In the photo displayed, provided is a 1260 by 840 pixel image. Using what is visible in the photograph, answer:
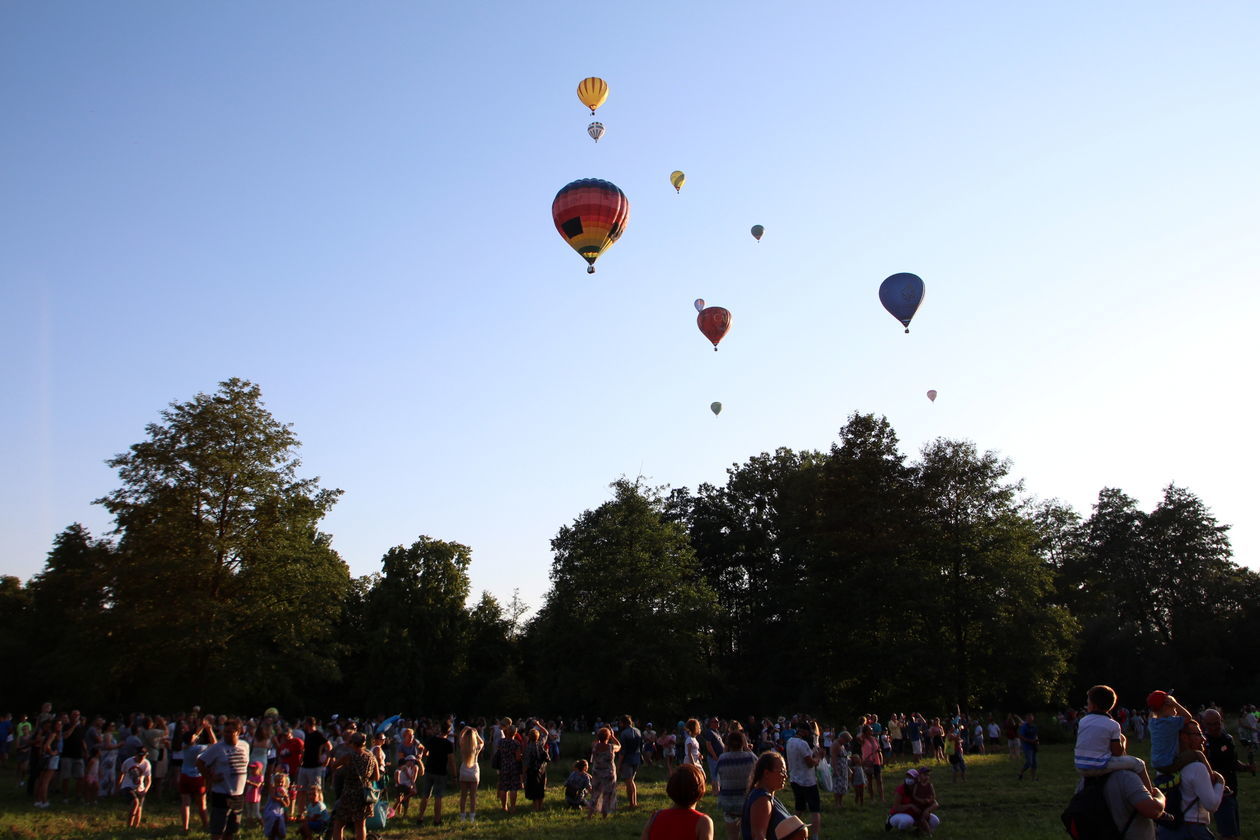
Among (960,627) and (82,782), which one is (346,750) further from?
(960,627)

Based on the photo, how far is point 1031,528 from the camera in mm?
41125

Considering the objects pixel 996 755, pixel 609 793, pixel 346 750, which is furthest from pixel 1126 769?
pixel 996 755

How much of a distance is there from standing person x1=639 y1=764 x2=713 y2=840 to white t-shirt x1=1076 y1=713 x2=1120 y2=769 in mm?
2528

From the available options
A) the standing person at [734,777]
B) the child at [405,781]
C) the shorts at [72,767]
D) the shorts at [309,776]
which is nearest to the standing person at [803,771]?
the standing person at [734,777]

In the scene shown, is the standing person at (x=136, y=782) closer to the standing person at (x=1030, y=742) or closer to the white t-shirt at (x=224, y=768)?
the white t-shirt at (x=224, y=768)

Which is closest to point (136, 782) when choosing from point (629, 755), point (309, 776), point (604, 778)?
point (309, 776)

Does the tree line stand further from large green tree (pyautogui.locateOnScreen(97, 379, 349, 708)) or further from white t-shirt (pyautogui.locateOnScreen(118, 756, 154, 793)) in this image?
white t-shirt (pyautogui.locateOnScreen(118, 756, 154, 793))

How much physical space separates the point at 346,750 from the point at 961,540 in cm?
3398

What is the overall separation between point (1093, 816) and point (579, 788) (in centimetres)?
1181

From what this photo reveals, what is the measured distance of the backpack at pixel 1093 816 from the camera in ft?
18.5

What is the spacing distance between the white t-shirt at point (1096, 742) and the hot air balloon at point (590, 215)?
23941 millimetres

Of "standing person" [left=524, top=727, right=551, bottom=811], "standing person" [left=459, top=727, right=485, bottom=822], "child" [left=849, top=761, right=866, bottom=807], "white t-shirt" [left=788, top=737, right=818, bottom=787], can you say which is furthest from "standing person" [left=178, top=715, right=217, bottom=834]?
"child" [left=849, top=761, right=866, bottom=807]

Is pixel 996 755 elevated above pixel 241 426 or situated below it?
below

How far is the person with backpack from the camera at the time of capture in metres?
5.56
